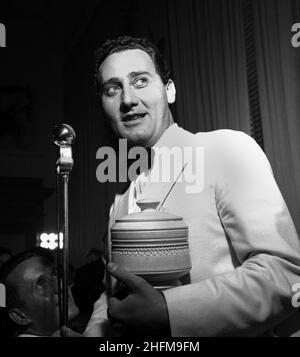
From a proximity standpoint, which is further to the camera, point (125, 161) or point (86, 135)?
point (86, 135)

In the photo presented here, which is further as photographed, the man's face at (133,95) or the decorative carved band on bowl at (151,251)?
the man's face at (133,95)

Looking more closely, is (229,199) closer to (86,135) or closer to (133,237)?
(133,237)

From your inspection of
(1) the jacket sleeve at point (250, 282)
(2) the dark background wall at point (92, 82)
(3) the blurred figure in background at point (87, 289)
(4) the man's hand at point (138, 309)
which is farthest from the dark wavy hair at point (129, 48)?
(3) the blurred figure in background at point (87, 289)

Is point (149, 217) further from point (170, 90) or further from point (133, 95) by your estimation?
point (170, 90)

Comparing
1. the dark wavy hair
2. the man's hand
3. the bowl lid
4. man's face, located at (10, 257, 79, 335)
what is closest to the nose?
the dark wavy hair

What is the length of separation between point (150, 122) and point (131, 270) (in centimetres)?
48

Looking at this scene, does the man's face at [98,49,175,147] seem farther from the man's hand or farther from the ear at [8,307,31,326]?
the ear at [8,307,31,326]

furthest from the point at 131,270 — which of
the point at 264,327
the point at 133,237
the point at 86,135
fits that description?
the point at 86,135

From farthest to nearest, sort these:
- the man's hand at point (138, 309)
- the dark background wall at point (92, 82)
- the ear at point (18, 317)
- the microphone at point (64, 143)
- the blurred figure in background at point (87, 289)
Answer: the blurred figure in background at point (87, 289)
the dark background wall at point (92, 82)
the ear at point (18, 317)
the microphone at point (64, 143)
the man's hand at point (138, 309)

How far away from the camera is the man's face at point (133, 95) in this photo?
124 centimetres

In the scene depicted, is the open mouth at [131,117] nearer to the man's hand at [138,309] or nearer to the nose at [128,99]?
the nose at [128,99]

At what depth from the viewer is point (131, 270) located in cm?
94

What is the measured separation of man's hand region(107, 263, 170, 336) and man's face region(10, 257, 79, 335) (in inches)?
31.7

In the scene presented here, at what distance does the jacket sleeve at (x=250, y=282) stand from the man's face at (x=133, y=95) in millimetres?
376
